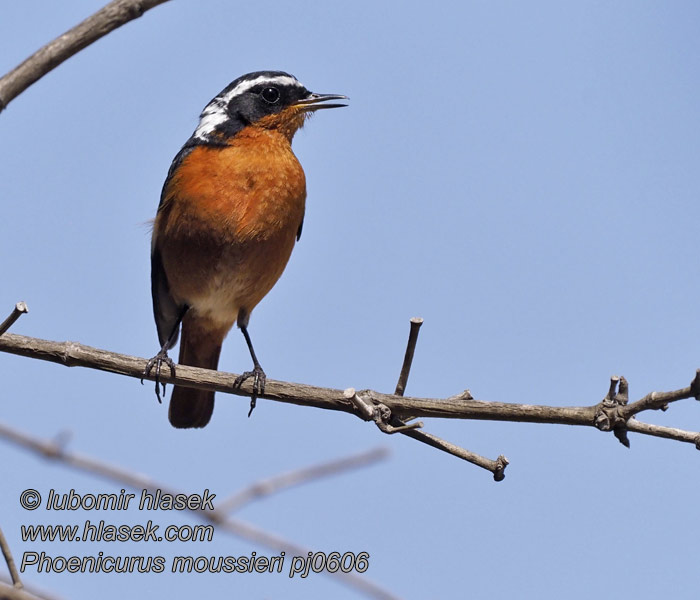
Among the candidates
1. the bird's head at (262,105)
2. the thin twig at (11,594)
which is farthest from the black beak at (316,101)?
the thin twig at (11,594)

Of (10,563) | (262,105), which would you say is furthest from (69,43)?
(262,105)

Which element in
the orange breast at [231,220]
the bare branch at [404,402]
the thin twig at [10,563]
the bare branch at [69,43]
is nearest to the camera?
the bare branch at [69,43]

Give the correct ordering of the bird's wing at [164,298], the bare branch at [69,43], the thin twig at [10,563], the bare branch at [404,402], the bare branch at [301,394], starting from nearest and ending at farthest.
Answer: the bare branch at [69,43] → the thin twig at [10,563] → the bare branch at [404,402] → the bare branch at [301,394] → the bird's wing at [164,298]

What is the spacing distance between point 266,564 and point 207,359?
11.5ft

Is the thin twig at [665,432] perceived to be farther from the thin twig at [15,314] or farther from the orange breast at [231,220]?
the orange breast at [231,220]

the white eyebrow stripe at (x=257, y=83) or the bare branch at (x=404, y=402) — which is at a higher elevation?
the white eyebrow stripe at (x=257, y=83)

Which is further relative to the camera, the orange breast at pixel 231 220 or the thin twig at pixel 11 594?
the orange breast at pixel 231 220

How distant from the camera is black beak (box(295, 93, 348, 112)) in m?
7.29

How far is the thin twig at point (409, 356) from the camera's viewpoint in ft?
13.1

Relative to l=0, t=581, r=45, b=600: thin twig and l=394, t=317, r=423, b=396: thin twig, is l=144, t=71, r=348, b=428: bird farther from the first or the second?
l=0, t=581, r=45, b=600: thin twig

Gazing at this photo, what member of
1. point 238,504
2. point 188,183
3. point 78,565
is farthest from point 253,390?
point 188,183

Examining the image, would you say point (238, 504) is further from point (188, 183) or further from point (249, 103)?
point (249, 103)

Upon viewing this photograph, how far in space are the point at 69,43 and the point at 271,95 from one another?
5.32 metres

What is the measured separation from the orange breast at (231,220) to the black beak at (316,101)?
52 centimetres
